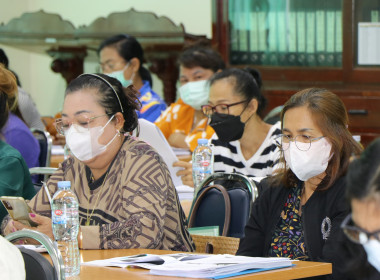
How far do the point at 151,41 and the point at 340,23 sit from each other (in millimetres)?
1669

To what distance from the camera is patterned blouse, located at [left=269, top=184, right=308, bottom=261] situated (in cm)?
263

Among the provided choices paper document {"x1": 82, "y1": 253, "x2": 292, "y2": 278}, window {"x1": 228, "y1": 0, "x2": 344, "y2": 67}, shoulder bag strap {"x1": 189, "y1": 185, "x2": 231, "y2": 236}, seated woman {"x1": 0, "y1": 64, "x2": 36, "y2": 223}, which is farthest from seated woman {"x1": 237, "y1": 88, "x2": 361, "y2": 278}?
window {"x1": 228, "y1": 0, "x2": 344, "y2": 67}

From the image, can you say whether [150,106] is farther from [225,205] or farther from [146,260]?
[146,260]

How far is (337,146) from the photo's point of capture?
2684 millimetres

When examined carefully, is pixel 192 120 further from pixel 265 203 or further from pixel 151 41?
pixel 265 203

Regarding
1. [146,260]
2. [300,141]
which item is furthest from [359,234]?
[300,141]

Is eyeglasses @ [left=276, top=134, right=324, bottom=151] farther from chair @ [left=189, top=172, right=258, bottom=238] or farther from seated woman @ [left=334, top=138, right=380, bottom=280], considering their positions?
seated woman @ [left=334, top=138, right=380, bottom=280]

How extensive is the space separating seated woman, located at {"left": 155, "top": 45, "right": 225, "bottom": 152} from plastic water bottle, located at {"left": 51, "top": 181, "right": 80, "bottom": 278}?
2.82m

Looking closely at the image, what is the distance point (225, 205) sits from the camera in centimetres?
296

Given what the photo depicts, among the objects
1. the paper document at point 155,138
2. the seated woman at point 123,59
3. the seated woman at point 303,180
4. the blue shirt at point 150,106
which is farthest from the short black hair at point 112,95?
the seated woman at point 123,59

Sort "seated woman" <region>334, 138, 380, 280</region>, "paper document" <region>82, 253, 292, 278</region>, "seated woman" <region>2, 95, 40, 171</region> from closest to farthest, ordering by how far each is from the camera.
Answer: "seated woman" <region>334, 138, 380, 280</region> → "paper document" <region>82, 253, 292, 278</region> → "seated woman" <region>2, 95, 40, 171</region>

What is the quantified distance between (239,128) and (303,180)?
61.1 inches

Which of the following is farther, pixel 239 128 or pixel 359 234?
pixel 239 128

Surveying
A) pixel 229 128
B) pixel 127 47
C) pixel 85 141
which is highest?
pixel 127 47
